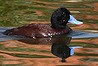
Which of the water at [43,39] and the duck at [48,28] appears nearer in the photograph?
the water at [43,39]

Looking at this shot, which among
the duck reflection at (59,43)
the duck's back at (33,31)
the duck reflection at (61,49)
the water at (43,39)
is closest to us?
the water at (43,39)

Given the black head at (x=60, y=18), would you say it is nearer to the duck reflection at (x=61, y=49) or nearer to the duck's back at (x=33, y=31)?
the duck's back at (x=33, y=31)

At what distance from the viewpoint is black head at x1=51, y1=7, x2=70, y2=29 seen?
1339 cm

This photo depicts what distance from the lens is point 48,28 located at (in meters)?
13.1

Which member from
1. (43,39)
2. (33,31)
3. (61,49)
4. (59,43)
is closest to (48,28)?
(33,31)

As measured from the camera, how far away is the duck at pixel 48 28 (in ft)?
41.9

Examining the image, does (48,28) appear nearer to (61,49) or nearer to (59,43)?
(59,43)

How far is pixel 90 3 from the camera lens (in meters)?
18.7

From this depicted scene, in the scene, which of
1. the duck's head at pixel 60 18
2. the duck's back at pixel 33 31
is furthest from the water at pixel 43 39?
the duck's head at pixel 60 18

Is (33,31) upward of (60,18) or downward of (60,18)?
downward

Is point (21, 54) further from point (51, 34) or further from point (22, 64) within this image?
point (51, 34)

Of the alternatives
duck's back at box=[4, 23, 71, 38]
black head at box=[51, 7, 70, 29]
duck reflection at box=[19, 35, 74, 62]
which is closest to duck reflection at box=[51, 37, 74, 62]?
duck reflection at box=[19, 35, 74, 62]

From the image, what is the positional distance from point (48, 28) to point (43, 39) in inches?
23.1

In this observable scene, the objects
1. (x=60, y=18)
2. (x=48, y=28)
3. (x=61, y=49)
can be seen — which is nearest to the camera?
(x=61, y=49)
